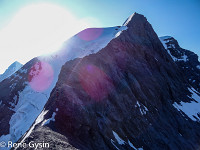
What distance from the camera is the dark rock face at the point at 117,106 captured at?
59.8ft

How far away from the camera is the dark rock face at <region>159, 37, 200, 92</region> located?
90500 millimetres

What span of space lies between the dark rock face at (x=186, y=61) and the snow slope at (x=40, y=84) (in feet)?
216

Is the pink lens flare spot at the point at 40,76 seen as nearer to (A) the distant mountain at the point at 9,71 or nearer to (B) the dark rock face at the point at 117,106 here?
(B) the dark rock face at the point at 117,106

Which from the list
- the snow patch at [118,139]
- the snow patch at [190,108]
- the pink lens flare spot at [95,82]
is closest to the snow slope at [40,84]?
the pink lens flare spot at [95,82]

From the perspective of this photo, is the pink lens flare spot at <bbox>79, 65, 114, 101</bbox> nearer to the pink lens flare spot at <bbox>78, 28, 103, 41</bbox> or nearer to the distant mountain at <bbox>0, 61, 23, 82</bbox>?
the pink lens flare spot at <bbox>78, 28, 103, 41</bbox>

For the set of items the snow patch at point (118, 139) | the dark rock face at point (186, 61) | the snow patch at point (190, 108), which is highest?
the dark rock face at point (186, 61)

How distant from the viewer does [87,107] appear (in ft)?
72.1

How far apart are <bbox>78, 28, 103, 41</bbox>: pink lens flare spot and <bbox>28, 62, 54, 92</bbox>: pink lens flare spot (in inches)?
724

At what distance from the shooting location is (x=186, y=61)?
104 m

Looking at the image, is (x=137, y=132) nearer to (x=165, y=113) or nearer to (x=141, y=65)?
(x=165, y=113)

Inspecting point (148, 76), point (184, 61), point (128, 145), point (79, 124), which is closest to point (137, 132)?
point (128, 145)

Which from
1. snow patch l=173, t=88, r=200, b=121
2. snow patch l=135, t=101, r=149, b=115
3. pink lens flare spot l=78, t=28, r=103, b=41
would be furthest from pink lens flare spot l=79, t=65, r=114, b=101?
pink lens flare spot l=78, t=28, r=103, b=41

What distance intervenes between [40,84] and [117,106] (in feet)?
80.3

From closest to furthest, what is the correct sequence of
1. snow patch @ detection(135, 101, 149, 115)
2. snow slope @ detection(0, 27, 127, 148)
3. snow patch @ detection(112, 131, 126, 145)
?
snow patch @ detection(112, 131, 126, 145)
snow patch @ detection(135, 101, 149, 115)
snow slope @ detection(0, 27, 127, 148)
